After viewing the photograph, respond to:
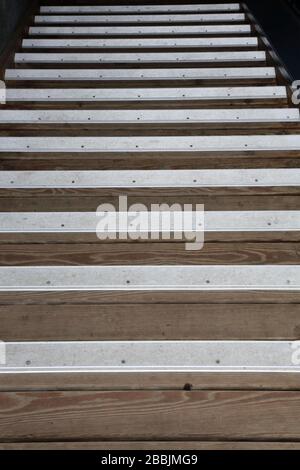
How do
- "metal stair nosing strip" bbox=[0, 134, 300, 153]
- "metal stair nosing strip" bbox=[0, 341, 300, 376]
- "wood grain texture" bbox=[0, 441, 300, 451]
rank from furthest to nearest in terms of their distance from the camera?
"metal stair nosing strip" bbox=[0, 134, 300, 153], "metal stair nosing strip" bbox=[0, 341, 300, 376], "wood grain texture" bbox=[0, 441, 300, 451]

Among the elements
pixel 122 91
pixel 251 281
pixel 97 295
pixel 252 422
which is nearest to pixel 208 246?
pixel 251 281

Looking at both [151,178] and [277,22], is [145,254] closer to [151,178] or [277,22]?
[151,178]

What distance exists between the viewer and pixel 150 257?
4.28 feet

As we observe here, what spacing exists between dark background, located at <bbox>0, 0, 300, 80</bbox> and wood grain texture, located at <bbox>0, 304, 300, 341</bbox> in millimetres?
1089

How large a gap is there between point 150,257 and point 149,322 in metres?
0.22

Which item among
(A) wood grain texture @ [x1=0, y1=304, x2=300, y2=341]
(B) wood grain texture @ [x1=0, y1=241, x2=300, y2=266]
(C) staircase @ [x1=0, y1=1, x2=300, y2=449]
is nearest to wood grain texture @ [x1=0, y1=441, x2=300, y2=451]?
(C) staircase @ [x1=0, y1=1, x2=300, y2=449]

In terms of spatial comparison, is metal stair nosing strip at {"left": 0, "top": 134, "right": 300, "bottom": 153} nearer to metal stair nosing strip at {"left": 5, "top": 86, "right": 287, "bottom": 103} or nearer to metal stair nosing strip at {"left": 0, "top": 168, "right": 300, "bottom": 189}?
metal stair nosing strip at {"left": 0, "top": 168, "right": 300, "bottom": 189}

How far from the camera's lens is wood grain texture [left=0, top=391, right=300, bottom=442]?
98 cm

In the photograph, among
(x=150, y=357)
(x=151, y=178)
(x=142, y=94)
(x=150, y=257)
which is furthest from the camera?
(x=142, y=94)

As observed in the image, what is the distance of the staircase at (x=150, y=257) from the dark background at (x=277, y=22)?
7 centimetres

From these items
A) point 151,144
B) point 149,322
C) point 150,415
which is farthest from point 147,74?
point 150,415

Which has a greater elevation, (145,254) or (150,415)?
(145,254)

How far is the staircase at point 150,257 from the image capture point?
1.01m

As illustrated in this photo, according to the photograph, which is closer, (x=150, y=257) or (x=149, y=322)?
(x=149, y=322)
